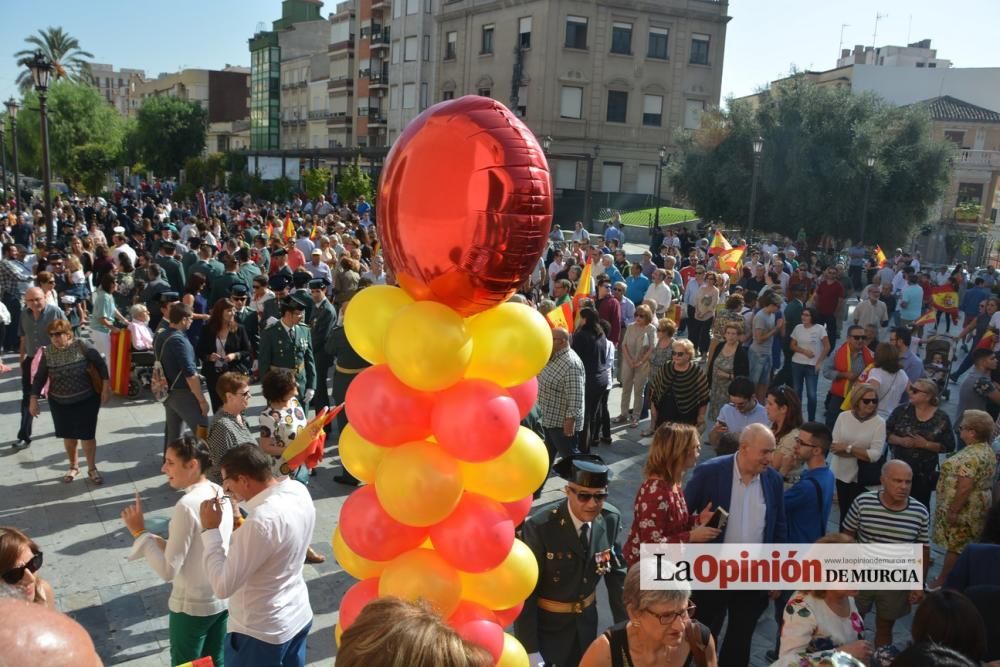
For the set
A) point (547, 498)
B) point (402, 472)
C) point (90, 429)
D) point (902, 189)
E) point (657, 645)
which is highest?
point (902, 189)

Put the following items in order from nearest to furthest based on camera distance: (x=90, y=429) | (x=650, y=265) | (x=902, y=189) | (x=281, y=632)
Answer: (x=281, y=632), (x=90, y=429), (x=650, y=265), (x=902, y=189)

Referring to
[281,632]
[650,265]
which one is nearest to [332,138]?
[650,265]

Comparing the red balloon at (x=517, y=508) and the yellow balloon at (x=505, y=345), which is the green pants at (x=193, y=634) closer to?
the red balloon at (x=517, y=508)

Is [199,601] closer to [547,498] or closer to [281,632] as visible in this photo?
[281,632]

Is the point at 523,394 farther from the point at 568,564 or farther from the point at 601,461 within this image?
the point at 568,564

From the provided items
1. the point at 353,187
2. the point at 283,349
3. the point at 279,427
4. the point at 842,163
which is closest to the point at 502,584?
the point at 279,427

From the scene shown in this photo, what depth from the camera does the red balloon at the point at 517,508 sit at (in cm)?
349

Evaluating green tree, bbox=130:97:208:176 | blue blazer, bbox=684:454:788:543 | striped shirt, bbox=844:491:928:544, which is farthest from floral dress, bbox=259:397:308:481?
green tree, bbox=130:97:208:176

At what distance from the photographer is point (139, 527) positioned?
3.55 metres

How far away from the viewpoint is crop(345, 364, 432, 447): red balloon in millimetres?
3109

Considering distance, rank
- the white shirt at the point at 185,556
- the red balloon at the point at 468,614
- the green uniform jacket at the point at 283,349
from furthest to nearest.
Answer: the green uniform jacket at the point at 283,349, the white shirt at the point at 185,556, the red balloon at the point at 468,614

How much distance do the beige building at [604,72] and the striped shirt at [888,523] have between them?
36.6m

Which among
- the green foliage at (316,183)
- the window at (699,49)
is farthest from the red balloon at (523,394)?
the window at (699,49)

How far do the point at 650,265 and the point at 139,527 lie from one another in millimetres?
10971
